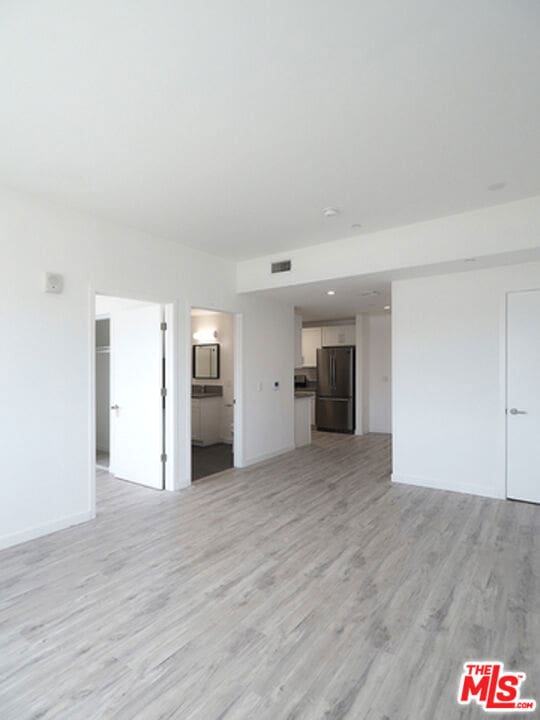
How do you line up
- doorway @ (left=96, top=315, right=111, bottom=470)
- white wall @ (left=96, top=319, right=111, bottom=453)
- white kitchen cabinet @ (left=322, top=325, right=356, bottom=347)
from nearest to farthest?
doorway @ (left=96, top=315, right=111, bottom=470) < white wall @ (left=96, top=319, right=111, bottom=453) < white kitchen cabinet @ (left=322, top=325, right=356, bottom=347)

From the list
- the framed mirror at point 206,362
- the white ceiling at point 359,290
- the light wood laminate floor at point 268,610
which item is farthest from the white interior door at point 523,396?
the framed mirror at point 206,362

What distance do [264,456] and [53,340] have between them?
3490mm

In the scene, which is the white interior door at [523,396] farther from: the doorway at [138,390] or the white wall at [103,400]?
the white wall at [103,400]

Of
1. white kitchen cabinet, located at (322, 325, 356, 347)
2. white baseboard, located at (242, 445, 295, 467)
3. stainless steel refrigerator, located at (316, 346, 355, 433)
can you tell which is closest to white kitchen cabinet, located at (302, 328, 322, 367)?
white kitchen cabinet, located at (322, 325, 356, 347)

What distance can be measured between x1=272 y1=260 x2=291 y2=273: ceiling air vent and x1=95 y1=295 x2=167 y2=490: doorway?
5.08ft

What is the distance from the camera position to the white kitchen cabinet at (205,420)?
687 centimetres

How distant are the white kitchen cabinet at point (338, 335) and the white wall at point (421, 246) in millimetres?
3969

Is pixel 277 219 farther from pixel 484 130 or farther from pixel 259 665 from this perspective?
pixel 259 665

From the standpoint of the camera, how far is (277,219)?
383cm

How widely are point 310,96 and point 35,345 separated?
2.81 metres

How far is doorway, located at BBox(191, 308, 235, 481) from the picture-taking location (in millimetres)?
6898

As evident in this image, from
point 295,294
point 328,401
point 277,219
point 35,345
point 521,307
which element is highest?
point 277,219

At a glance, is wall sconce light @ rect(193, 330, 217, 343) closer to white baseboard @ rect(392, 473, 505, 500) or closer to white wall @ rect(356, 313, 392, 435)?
white wall @ rect(356, 313, 392, 435)

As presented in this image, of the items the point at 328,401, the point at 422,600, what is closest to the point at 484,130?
the point at 422,600
